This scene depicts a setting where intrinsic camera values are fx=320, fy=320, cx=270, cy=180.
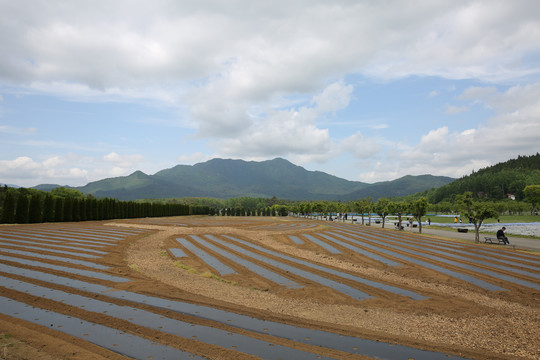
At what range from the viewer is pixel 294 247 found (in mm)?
22516

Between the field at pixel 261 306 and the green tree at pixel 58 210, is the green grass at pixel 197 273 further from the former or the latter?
the green tree at pixel 58 210

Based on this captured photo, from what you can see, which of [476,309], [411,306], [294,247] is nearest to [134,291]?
[411,306]

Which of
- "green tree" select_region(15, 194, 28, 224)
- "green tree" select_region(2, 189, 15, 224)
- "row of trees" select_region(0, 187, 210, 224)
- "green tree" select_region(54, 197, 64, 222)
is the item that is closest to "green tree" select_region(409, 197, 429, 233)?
"green tree" select_region(54, 197, 64, 222)

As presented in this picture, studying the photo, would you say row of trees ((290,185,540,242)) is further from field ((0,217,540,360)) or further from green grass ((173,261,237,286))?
green grass ((173,261,237,286))

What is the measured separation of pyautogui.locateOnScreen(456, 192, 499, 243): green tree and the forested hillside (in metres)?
122

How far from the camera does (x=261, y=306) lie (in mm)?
9578

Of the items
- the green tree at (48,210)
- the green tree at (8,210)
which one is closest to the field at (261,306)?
the green tree at (8,210)

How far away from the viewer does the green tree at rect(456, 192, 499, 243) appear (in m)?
25.9

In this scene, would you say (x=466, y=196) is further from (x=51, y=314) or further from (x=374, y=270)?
(x=51, y=314)

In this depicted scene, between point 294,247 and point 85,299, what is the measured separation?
49.5 feet

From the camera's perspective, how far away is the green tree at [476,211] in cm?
2587

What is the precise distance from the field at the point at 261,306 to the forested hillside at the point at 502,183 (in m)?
140

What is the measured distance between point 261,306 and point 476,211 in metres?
24.6

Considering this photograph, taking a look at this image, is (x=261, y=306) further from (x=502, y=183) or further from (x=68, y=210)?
(x=502, y=183)
